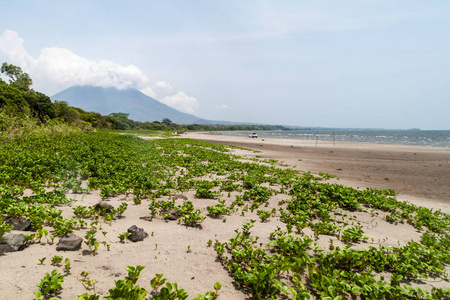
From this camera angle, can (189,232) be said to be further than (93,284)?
Yes

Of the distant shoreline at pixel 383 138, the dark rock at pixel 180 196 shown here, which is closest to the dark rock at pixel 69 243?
the dark rock at pixel 180 196

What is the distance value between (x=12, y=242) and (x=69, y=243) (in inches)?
29.9

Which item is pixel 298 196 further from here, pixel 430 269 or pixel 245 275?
pixel 245 275

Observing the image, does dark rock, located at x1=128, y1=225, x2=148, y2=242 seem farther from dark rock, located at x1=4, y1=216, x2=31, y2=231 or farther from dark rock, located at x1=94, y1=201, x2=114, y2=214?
dark rock, located at x1=4, y1=216, x2=31, y2=231

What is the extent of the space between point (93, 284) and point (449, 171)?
74.3 ft

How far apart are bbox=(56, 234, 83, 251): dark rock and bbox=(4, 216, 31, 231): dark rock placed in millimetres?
907

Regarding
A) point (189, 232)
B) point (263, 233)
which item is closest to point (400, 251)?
point (263, 233)

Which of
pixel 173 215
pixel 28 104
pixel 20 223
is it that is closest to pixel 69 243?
pixel 20 223

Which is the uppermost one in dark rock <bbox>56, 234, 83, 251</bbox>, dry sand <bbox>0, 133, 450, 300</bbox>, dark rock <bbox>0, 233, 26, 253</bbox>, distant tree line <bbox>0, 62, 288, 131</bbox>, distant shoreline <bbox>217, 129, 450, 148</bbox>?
distant tree line <bbox>0, 62, 288, 131</bbox>

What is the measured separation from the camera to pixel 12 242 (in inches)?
128

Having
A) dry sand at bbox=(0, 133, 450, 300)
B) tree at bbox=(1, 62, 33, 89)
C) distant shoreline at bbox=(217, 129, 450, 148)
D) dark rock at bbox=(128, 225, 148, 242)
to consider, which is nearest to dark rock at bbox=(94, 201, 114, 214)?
dry sand at bbox=(0, 133, 450, 300)

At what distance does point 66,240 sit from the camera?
136 inches

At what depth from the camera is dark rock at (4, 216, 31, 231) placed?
3.75m

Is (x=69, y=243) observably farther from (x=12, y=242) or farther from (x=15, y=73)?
(x=15, y=73)
